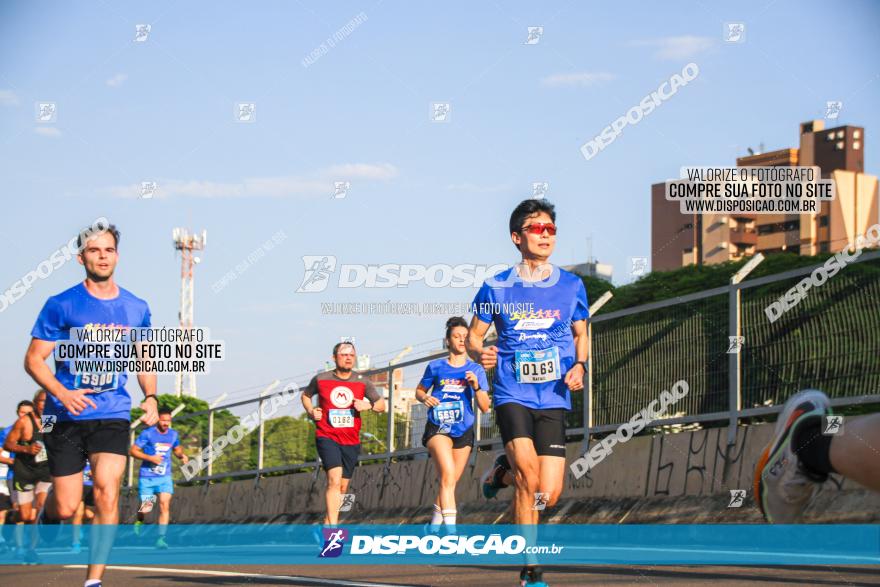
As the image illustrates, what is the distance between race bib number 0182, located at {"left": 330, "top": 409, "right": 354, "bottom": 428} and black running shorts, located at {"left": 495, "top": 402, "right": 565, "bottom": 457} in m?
5.45

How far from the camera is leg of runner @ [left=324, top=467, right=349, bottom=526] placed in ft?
41.5

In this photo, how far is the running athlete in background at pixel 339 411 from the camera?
42.9 feet

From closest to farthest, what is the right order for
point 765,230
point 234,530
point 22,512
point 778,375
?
point 778,375 → point 22,512 → point 234,530 → point 765,230

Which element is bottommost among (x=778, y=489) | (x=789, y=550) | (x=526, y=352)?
(x=789, y=550)

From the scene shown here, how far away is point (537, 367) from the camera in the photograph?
796cm

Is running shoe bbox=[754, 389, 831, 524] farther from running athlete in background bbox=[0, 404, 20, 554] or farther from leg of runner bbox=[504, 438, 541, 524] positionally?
running athlete in background bbox=[0, 404, 20, 554]

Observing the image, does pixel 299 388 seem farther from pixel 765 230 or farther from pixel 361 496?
pixel 765 230

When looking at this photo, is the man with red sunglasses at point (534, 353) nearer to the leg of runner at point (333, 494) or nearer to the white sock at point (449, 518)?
the white sock at point (449, 518)

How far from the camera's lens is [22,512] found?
52.2ft

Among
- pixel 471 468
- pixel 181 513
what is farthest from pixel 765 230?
pixel 471 468

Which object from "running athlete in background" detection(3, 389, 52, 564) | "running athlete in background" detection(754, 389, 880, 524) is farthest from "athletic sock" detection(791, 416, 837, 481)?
"running athlete in background" detection(3, 389, 52, 564)

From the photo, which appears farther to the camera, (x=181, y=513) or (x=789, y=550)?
(x=181, y=513)

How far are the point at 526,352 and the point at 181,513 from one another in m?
21.2

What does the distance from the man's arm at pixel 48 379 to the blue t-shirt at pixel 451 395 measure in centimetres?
589
